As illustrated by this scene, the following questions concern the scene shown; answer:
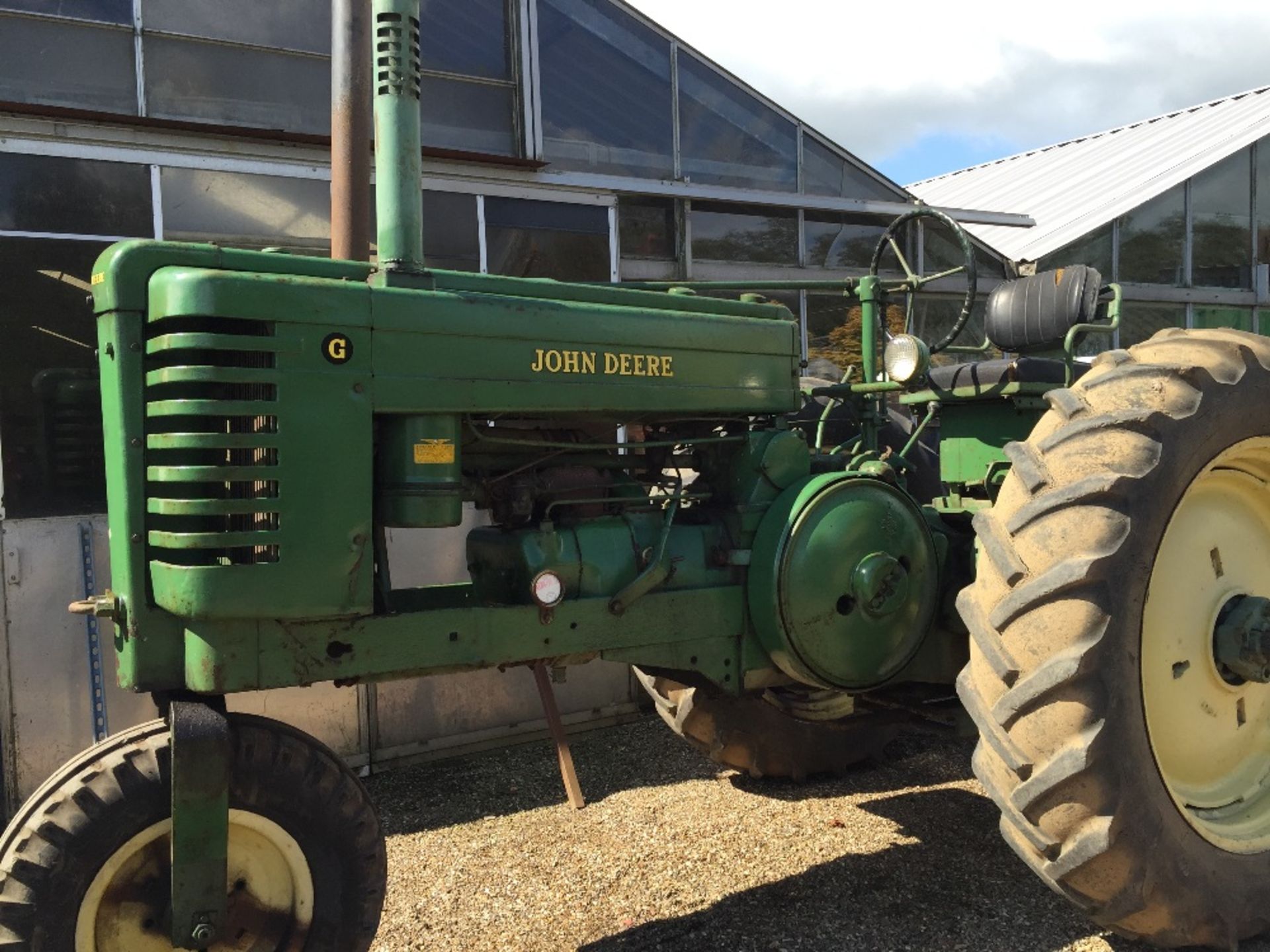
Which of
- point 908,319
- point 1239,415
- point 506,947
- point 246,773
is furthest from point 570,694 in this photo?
point 1239,415

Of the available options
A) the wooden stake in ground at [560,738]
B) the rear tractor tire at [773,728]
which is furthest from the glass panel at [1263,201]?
the wooden stake in ground at [560,738]

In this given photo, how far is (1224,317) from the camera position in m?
9.49

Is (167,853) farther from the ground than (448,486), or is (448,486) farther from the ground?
(448,486)

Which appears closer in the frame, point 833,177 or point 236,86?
point 236,86

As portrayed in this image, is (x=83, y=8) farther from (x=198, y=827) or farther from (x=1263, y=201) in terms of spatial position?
(x=1263, y=201)

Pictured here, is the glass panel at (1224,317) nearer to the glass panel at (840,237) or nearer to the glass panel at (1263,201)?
the glass panel at (1263,201)

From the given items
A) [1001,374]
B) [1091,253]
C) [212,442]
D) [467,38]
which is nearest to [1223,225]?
[1091,253]

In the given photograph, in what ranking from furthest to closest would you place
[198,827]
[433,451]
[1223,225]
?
[1223,225] < [433,451] < [198,827]

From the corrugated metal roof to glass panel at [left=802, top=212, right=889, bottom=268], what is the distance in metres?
1.91

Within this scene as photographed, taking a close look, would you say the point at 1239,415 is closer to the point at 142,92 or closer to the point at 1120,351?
the point at 1120,351

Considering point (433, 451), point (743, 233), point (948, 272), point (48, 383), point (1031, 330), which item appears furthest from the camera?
point (743, 233)

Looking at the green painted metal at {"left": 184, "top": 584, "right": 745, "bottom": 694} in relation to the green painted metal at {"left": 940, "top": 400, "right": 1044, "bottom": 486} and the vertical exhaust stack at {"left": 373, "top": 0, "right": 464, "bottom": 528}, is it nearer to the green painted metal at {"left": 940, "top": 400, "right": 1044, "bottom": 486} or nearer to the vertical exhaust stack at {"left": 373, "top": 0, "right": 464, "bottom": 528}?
the vertical exhaust stack at {"left": 373, "top": 0, "right": 464, "bottom": 528}

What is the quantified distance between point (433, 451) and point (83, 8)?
347 centimetres

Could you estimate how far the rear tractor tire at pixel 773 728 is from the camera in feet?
12.4
